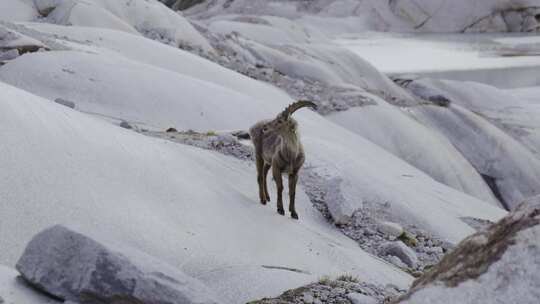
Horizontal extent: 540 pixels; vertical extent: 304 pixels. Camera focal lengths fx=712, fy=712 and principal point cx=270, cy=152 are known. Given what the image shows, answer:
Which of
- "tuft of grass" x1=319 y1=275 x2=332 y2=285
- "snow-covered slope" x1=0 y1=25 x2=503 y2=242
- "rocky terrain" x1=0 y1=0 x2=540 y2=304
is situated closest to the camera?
"rocky terrain" x1=0 y1=0 x2=540 y2=304

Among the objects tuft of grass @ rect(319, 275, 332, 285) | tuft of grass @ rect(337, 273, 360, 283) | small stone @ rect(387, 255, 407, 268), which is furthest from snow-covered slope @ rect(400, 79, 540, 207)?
tuft of grass @ rect(319, 275, 332, 285)

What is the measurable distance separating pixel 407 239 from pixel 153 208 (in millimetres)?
4632

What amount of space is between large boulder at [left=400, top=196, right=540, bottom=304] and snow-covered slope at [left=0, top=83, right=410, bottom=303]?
261cm

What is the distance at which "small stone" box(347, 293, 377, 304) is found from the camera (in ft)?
20.8

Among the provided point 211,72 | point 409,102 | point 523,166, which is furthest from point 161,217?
point 409,102

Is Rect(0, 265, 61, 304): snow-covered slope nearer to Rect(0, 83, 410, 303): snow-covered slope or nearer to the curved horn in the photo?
Rect(0, 83, 410, 303): snow-covered slope

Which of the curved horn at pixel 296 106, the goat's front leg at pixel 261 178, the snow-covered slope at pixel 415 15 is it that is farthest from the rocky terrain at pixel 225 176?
the snow-covered slope at pixel 415 15

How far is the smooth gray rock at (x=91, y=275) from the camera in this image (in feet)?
14.8

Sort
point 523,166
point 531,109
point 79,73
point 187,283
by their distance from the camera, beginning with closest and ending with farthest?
point 187,283 < point 79,73 < point 523,166 < point 531,109

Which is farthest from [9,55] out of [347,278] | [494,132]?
[494,132]

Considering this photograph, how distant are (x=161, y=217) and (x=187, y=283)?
281 cm

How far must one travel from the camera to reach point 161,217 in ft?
24.6

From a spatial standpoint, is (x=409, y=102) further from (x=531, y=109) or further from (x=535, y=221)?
(x=535, y=221)

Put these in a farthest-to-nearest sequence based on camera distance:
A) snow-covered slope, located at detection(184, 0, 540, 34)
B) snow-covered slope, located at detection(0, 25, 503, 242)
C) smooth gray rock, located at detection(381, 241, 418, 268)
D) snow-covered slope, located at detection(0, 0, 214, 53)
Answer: snow-covered slope, located at detection(184, 0, 540, 34), snow-covered slope, located at detection(0, 0, 214, 53), snow-covered slope, located at detection(0, 25, 503, 242), smooth gray rock, located at detection(381, 241, 418, 268)
